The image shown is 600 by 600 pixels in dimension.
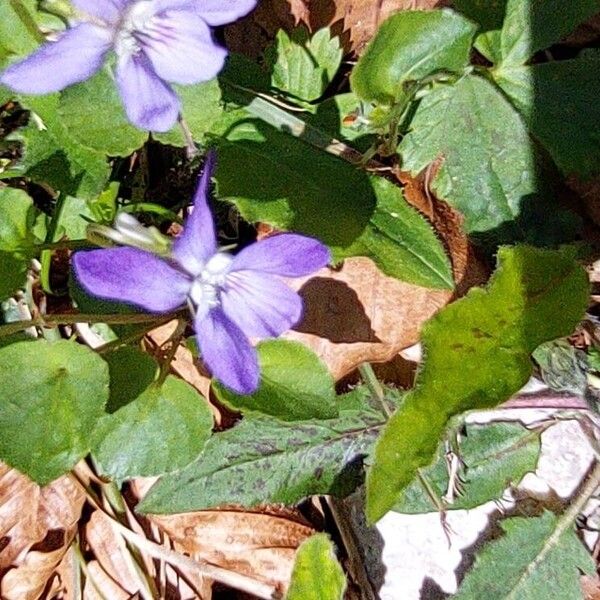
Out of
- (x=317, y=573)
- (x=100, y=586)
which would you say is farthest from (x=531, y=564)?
(x=100, y=586)

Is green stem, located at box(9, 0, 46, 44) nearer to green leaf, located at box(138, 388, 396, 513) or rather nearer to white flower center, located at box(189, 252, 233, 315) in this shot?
white flower center, located at box(189, 252, 233, 315)

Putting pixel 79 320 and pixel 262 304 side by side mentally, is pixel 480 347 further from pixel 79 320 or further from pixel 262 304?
pixel 79 320

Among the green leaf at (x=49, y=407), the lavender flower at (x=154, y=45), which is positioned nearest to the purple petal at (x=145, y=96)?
the lavender flower at (x=154, y=45)

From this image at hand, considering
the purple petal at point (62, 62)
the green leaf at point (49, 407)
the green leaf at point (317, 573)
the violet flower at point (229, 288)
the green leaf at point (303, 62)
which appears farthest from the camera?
the green leaf at point (303, 62)

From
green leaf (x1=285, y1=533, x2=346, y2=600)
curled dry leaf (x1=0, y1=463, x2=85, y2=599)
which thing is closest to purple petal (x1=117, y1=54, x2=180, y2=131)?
green leaf (x1=285, y1=533, x2=346, y2=600)

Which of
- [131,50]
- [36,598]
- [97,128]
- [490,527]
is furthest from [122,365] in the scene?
[490,527]

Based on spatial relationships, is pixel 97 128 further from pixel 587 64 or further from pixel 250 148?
pixel 587 64

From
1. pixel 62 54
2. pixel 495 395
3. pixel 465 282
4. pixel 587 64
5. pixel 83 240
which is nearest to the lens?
pixel 62 54

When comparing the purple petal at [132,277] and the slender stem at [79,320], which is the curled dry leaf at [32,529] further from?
the purple petal at [132,277]
